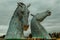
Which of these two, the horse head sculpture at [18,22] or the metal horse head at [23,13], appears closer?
the metal horse head at [23,13]

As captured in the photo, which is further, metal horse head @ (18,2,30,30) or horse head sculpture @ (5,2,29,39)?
horse head sculpture @ (5,2,29,39)

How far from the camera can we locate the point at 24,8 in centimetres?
877

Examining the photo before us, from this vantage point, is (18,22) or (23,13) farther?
(18,22)

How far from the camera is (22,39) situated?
8.70m

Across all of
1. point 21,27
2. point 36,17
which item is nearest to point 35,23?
point 36,17

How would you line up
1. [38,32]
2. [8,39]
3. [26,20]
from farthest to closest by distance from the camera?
[38,32] → [8,39] → [26,20]

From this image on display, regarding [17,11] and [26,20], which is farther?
[17,11]

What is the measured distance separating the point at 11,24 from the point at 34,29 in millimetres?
2368

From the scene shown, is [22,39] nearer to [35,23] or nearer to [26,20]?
[26,20]

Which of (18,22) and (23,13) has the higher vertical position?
(23,13)

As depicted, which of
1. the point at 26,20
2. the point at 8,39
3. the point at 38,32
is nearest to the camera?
the point at 26,20

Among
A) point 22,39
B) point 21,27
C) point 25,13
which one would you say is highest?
point 25,13

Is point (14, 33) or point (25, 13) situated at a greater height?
point (25, 13)

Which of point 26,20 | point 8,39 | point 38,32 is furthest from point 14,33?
point 38,32
